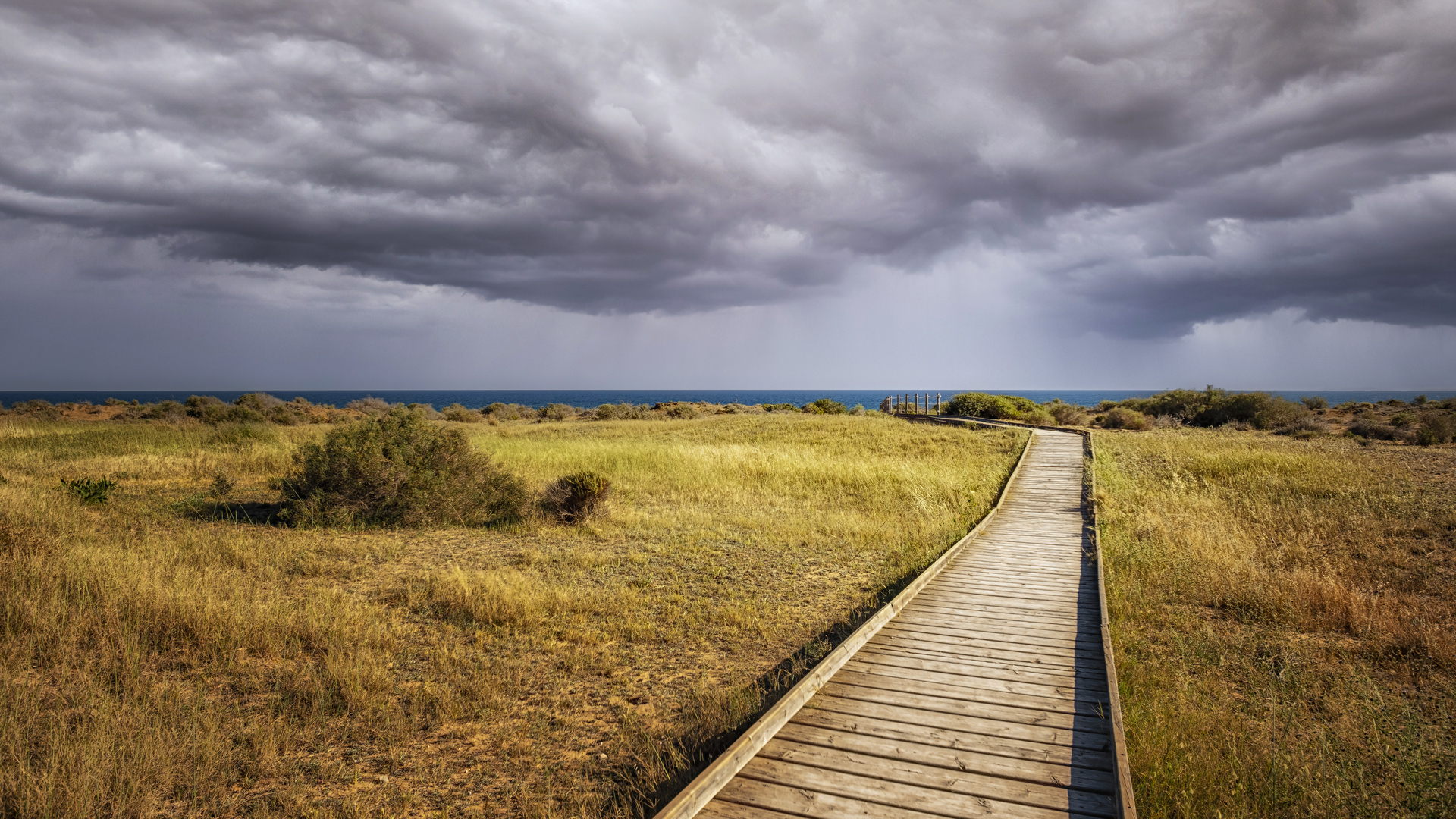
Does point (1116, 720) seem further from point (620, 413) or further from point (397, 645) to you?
point (620, 413)

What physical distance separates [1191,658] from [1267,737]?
188cm

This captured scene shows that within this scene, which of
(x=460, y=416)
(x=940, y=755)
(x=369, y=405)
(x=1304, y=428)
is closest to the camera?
(x=940, y=755)

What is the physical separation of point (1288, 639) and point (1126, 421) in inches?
1183

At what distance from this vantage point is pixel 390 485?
13.2 m

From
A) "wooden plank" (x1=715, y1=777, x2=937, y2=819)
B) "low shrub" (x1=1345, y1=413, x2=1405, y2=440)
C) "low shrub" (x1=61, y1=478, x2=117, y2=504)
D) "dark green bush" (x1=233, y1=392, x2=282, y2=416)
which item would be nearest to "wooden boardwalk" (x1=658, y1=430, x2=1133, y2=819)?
"wooden plank" (x1=715, y1=777, x2=937, y2=819)

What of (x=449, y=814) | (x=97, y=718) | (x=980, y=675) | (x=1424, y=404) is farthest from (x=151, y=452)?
(x=1424, y=404)

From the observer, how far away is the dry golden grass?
4.79 m

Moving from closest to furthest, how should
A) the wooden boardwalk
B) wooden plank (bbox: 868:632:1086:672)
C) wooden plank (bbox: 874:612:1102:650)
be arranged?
the wooden boardwalk
wooden plank (bbox: 868:632:1086:672)
wooden plank (bbox: 874:612:1102:650)

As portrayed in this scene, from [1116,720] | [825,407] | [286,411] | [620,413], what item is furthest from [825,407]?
[1116,720]

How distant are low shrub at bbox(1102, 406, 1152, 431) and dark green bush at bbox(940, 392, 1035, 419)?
5428mm

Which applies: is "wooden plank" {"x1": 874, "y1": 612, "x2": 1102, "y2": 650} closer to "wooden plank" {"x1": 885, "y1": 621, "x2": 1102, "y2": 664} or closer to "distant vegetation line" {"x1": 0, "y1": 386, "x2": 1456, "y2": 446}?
"wooden plank" {"x1": 885, "y1": 621, "x2": 1102, "y2": 664}

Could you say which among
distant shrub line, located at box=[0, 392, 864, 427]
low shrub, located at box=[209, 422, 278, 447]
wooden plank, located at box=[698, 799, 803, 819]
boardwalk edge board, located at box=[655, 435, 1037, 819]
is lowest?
wooden plank, located at box=[698, 799, 803, 819]

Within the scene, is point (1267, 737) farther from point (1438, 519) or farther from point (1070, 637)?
point (1438, 519)

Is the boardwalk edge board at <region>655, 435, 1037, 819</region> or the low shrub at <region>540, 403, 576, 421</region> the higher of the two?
the low shrub at <region>540, 403, 576, 421</region>
